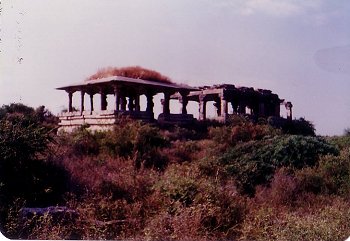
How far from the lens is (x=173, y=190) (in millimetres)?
7824

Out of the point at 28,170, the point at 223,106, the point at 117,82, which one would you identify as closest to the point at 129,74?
the point at 117,82

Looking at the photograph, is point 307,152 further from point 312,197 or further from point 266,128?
point 266,128

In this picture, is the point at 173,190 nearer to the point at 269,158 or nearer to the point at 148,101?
the point at 269,158

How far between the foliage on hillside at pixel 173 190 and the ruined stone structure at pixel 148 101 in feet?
14.0

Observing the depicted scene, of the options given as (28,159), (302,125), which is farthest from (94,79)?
(28,159)

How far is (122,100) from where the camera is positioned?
19.9 m

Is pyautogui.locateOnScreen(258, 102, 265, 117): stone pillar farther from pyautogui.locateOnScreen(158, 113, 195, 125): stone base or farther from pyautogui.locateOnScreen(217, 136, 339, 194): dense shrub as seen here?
pyautogui.locateOnScreen(217, 136, 339, 194): dense shrub

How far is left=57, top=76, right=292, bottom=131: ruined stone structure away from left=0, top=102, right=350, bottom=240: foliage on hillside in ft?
14.0

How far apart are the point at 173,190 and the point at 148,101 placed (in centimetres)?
1175

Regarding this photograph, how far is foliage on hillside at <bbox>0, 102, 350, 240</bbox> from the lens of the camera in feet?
20.2

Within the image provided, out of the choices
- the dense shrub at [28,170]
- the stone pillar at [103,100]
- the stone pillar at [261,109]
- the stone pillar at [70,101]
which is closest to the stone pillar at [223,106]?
the stone pillar at [261,109]

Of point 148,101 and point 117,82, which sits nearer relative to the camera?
point 117,82

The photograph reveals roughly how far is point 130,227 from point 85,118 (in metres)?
13.1

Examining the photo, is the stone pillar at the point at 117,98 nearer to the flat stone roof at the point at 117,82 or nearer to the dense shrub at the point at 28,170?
the flat stone roof at the point at 117,82
